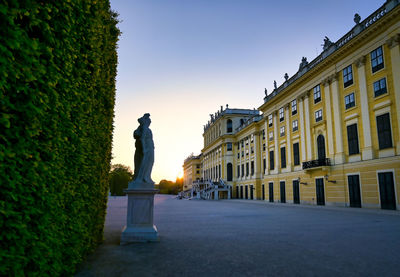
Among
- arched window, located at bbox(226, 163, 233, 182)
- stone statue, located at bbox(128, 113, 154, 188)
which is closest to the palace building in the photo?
stone statue, located at bbox(128, 113, 154, 188)

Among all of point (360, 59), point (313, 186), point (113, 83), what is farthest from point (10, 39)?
point (313, 186)

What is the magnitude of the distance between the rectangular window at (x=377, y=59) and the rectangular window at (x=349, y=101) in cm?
277

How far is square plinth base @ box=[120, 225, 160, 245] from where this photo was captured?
22.5ft

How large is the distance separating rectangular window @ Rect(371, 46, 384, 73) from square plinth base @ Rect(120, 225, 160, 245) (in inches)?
845

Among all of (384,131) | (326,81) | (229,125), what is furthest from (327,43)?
(229,125)

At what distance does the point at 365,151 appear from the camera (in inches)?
826

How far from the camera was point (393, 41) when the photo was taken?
1886cm

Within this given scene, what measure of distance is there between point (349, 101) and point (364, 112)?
223 cm

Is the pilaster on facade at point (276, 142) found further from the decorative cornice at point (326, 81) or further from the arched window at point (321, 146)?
the decorative cornice at point (326, 81)

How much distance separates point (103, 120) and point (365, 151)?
21.4 meters

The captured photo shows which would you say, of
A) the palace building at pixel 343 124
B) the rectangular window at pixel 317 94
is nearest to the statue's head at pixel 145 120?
the palace building at pixel 343 124

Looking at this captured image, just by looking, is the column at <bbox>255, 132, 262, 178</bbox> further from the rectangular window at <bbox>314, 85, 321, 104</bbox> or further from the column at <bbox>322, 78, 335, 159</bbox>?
the column at <bbox>322, 78, 335, 159</bbox>

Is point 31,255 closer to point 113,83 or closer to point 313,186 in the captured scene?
point 113,83

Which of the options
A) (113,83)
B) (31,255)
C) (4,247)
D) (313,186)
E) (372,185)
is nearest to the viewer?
(4,247)
